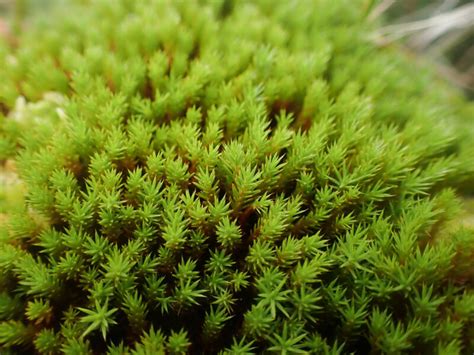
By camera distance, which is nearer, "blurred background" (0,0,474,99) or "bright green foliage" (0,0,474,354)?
"bright green foliage" (0,0,474,354)

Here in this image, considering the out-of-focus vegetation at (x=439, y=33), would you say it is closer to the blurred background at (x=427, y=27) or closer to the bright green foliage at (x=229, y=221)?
the blurred background at (x=427, y=27)

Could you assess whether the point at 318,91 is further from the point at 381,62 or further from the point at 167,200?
the point at 167,200

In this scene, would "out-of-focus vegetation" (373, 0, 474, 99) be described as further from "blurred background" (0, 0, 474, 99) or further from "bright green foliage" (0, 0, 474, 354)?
"bright green foliage" (0, 0, 474, 354)

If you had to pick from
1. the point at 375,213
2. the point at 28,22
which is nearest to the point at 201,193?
the point at 375,213

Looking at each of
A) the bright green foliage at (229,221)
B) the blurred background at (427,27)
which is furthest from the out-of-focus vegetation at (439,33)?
the bright green foliage at (229,221)

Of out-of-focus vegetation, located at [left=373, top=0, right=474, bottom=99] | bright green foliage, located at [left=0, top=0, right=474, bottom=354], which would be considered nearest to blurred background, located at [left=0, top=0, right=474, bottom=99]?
out-of-focus vegetation, located at [left=373, top=0, right=474, bottom=99]

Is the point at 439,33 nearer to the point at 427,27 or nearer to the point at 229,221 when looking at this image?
the point at 427,27
